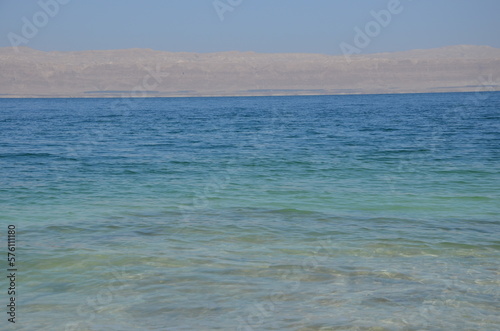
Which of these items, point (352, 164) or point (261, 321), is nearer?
point (261, 321)

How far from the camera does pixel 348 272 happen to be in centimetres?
826

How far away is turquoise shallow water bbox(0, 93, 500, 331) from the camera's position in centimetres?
681

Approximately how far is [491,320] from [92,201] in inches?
409

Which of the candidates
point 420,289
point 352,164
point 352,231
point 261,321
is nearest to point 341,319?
point 261,321

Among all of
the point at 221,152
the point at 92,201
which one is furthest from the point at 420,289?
the point at 221,152

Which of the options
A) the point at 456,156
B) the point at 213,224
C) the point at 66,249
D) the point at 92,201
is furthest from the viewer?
the point at 456,156

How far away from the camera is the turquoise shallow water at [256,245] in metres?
6.81

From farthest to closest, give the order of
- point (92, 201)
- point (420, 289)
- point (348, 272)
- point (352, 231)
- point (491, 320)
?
point (92, 201) < point (352, 231) < point (348, 272) < point (420, 289) < point (491, 320)

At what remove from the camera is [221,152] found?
27.2 m

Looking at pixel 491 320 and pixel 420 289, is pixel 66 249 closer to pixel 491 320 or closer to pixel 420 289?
pixel 420 289

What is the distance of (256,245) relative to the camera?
9.84 metres

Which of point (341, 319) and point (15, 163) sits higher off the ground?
point (341, 319)

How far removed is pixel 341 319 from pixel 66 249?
522 centimetres

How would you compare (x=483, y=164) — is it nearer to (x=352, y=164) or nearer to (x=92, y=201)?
(x=352, y=164)
